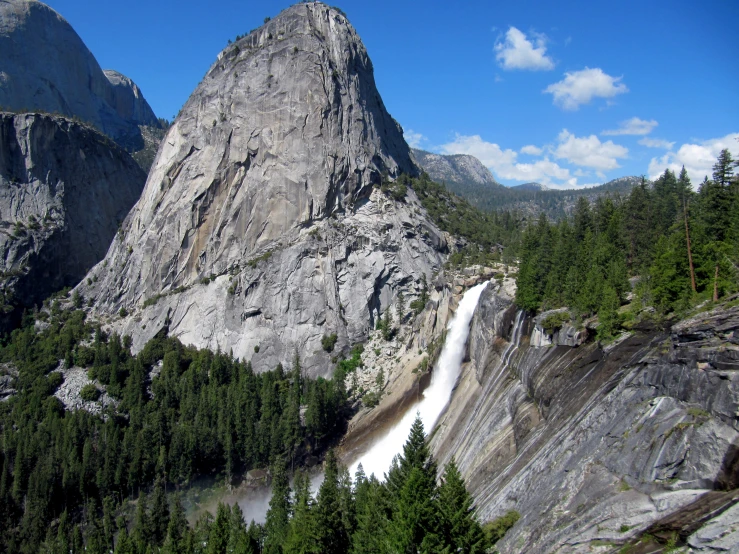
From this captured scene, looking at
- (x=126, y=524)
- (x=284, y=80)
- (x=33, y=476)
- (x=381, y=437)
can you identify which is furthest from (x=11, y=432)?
(x=284, y=80)

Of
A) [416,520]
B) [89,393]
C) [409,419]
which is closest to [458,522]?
[416,520]

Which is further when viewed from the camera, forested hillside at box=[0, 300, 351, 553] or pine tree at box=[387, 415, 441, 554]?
forested hillside at box=[0, 300, 351, 553]

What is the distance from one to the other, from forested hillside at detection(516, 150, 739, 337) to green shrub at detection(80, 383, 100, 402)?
2792 inches

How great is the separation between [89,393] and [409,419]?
54474mm

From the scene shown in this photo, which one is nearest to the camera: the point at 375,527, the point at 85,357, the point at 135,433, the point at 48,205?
the point at 375,527

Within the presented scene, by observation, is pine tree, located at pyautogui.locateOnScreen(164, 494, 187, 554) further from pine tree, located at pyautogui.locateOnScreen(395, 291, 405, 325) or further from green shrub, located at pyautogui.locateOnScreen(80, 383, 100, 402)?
pine tree, located at pyautogui.locateOnScreen(395, 291, 405, 325)

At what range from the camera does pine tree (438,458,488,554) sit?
25.3 meters

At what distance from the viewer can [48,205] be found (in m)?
124

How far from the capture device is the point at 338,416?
76.8 m

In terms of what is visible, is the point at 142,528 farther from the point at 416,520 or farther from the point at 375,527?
the point at 416,520

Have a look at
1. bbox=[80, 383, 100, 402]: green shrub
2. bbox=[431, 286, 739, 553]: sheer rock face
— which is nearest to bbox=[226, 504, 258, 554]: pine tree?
bbox=[431, 286, 739, 553]: sheer rock face

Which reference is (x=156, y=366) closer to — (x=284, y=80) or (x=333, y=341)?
(x=333, y=341)

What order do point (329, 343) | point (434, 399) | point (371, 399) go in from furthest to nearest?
point (329, 343)
point (371, 399)
point (434, 399)

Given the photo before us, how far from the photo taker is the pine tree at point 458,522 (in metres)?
25.3
